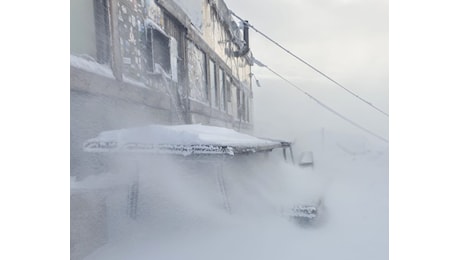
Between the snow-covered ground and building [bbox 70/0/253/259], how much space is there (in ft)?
0.42

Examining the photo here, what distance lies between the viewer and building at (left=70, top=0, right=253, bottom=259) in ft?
3.19

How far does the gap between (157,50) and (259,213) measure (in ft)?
2.01

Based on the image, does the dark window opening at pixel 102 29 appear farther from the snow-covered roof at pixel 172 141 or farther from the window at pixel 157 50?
the snow-covered roof at pixel 172 141

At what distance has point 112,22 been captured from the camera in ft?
3.30

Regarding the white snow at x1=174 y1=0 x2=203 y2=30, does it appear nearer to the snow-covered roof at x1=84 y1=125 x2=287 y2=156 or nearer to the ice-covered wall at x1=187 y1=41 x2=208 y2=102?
the ice-covered wall at x1=187 y1=41 x2=208 y2=102

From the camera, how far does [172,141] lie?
1009 mm

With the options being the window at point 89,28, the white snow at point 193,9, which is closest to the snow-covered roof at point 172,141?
the window at point 89,28

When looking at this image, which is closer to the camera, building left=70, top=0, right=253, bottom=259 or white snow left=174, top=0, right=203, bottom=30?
building left=70, top=0, right=253, bottom=259

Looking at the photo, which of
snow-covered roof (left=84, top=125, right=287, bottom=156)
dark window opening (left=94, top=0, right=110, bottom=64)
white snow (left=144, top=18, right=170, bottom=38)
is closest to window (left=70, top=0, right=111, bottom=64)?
dark window opening (left=94, top=0, right=110, bottom=64)

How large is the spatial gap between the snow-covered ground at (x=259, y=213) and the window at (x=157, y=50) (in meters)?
0.31

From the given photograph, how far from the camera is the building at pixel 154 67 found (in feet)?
3.19
